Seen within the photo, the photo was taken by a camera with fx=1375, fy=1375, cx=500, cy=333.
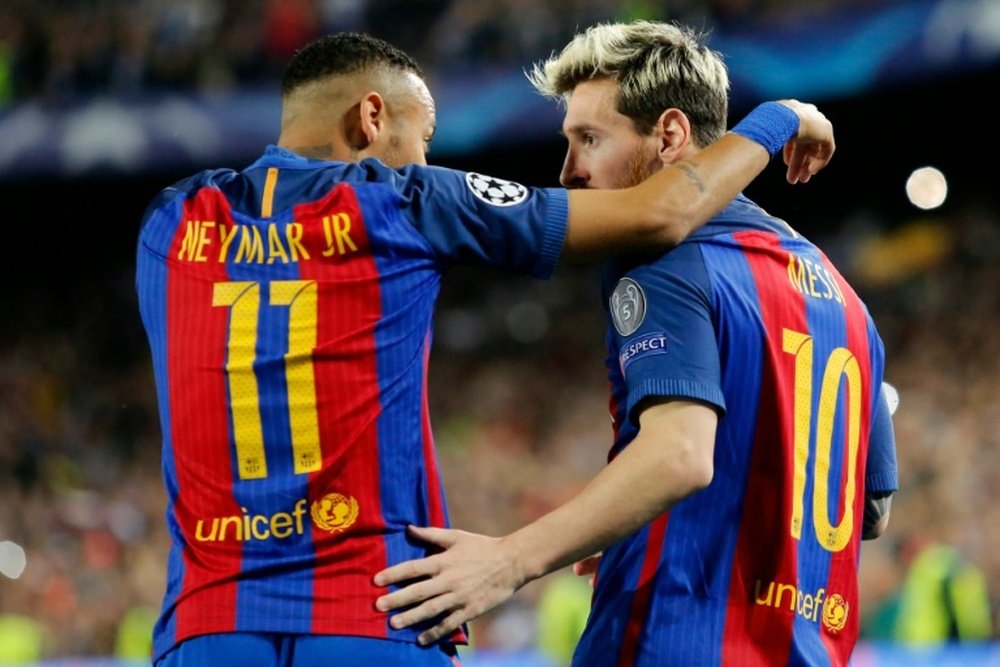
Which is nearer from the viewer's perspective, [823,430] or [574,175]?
[823,430]

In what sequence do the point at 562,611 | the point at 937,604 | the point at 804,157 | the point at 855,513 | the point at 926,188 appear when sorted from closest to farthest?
the point at 855,513 < the point at 804,157 < the point at 937,604 < the point at 562,611 < the point at 926,188

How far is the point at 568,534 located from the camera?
2459mm

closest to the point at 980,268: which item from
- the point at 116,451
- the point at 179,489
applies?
the point at 116,451

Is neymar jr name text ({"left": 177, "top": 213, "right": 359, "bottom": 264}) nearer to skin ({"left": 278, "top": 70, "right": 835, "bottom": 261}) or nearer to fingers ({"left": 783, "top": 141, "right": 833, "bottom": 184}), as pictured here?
skin ({"left": 278, "top": 70, "right": 835, "bottom": 261})

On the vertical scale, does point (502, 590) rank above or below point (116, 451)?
below

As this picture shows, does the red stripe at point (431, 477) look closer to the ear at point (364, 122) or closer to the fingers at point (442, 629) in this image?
the fingers at point (442, 629)

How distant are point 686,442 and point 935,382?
972cm

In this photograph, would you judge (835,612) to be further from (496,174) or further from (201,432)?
(496,174)

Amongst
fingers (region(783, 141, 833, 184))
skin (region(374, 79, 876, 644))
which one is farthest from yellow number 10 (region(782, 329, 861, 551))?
fingers (region(783, 141, 833, 184))

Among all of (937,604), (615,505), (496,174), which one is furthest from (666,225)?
(496,174)

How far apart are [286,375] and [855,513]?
3.93ft

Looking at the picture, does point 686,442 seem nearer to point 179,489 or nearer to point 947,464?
point 179,489

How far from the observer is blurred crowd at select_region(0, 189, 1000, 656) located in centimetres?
1071

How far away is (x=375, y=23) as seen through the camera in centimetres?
1252
